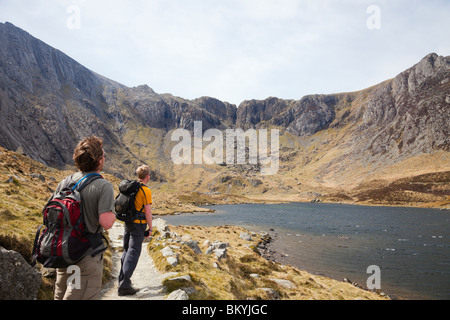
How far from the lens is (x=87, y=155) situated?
470 cm

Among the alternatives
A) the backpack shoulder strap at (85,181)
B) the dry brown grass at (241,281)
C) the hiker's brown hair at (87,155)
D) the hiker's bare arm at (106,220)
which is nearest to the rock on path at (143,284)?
the dry brown grass at (241,281)

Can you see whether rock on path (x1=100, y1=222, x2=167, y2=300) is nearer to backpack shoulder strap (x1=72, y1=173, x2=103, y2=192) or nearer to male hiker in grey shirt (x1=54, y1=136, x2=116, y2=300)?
male hiker in grey shirt (x1=54, y1=136, x2=116, y2=300)

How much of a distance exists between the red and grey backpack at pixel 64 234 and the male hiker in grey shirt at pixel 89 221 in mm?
127

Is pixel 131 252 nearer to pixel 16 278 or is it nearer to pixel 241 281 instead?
pixel 16 278

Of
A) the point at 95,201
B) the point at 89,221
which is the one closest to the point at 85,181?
the point at 95,201

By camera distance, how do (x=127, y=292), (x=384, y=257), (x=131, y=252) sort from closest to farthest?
1. (x=131, y=252)
2. (x=127, y=292)
3. (x=384, y=257)

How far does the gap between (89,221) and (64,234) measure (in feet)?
1.43

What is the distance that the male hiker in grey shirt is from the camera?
4.33m

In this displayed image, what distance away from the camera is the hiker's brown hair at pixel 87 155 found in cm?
466

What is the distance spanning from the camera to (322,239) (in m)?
43.6
